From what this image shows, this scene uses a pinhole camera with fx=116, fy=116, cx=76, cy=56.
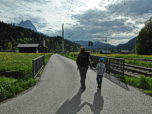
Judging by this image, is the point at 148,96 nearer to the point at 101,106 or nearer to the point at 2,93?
the point at 101,106

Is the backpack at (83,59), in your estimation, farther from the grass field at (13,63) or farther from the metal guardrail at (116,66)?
the grass field at (13,63)

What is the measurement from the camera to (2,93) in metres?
4.34

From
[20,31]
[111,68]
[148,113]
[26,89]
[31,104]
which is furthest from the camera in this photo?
[20,31]

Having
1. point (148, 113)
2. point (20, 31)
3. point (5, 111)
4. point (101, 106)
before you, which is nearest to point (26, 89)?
point (5, 111)

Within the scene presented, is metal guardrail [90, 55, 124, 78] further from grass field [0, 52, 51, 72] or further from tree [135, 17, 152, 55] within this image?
tree [135, 17, 152, 55]

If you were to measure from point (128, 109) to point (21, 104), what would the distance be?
334cm

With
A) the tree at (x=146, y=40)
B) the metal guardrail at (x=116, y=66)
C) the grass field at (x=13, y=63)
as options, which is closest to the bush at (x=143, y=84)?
the metal guardrail at (x=116, y=66)

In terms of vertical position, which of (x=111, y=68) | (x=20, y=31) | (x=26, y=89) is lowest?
(x=26, y=89)

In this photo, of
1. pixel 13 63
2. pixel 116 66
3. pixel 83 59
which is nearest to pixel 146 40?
pixel 116 66

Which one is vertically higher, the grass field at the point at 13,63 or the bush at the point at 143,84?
the grass field at the point at 13,63

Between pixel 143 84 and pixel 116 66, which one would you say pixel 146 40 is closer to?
pixel 116 66

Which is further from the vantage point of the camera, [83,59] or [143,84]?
[143,84]

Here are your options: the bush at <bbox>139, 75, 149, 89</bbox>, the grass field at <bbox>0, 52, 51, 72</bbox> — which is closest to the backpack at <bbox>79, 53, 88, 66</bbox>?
the bush at <bbox>139, 75, 149, 89</bbox>

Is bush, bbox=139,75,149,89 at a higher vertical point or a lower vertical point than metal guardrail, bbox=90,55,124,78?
lower
